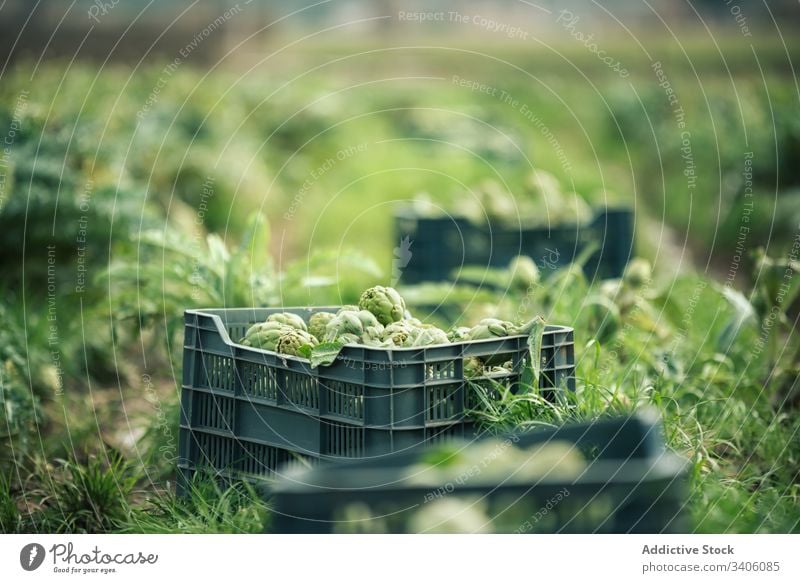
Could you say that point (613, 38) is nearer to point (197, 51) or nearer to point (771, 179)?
point (197, 51)

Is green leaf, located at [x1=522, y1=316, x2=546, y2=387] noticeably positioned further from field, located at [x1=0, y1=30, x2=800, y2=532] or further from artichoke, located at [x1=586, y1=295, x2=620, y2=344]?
artichoke, located at [x1=586, y1=295, x2=620, y2=344]

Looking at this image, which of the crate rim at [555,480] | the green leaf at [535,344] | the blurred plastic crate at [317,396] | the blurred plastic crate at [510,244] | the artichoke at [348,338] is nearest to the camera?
the crate rim at [555,480]

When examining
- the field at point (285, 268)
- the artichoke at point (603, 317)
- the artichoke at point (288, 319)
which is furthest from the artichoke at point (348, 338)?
the artichoke at point (603, 317)

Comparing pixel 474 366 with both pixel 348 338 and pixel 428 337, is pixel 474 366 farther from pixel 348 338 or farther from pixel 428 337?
pixel 348 338

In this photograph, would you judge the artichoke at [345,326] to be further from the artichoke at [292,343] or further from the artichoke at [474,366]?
the artichoke at [474,366]

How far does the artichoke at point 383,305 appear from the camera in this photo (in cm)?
412

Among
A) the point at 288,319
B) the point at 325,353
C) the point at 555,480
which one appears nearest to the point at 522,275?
the point at 288,319

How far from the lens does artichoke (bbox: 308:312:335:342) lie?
414 cm

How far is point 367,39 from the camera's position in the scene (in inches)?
850

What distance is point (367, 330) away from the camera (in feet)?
12.8

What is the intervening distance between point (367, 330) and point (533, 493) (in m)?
1.00

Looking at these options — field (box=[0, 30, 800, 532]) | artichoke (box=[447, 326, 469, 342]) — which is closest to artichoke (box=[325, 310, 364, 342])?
artichoke (box=[447, 326, 469, 342])

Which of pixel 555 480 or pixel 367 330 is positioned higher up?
pixel 367 330
